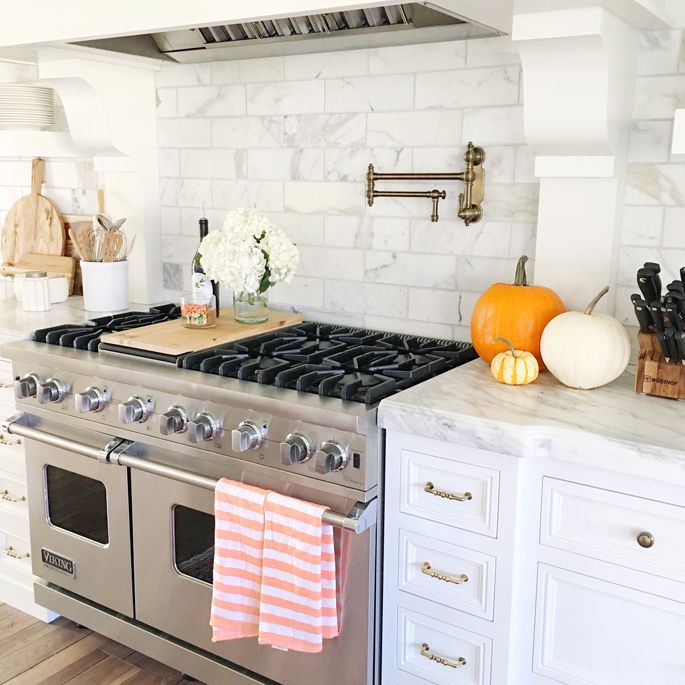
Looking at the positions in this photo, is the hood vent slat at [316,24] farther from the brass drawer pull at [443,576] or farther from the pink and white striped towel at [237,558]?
the brass drawer pull at [443,576]

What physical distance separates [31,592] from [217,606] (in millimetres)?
1129

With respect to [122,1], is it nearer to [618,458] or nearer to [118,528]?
[118,528]

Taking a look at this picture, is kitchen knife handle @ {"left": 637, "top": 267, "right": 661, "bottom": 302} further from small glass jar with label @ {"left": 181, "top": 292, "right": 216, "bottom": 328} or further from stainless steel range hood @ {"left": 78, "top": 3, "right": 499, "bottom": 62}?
small glass jar with label @ {"left": 181, "top": 292, "right": 216, "bottom": 328}

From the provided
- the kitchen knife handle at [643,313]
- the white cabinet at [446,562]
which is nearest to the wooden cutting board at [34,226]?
the white cabinet at [446,562]

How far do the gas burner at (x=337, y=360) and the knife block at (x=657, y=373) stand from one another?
546mm

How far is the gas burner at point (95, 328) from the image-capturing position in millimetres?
2557

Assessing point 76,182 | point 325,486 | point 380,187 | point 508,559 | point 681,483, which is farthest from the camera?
point 76,182

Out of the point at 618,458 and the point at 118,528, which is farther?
the point at 118,528

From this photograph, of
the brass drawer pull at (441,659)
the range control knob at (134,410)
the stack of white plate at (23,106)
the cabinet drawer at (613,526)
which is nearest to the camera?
the cabinet drawer at (613,526)

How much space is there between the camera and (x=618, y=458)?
1612 millimetres

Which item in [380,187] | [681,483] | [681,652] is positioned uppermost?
[380,187]

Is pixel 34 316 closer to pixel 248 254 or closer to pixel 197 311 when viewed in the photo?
pixel 197 311

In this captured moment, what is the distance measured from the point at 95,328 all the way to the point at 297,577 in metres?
1.22

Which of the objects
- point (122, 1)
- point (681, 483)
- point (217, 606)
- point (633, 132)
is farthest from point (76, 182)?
point (681, 483)
